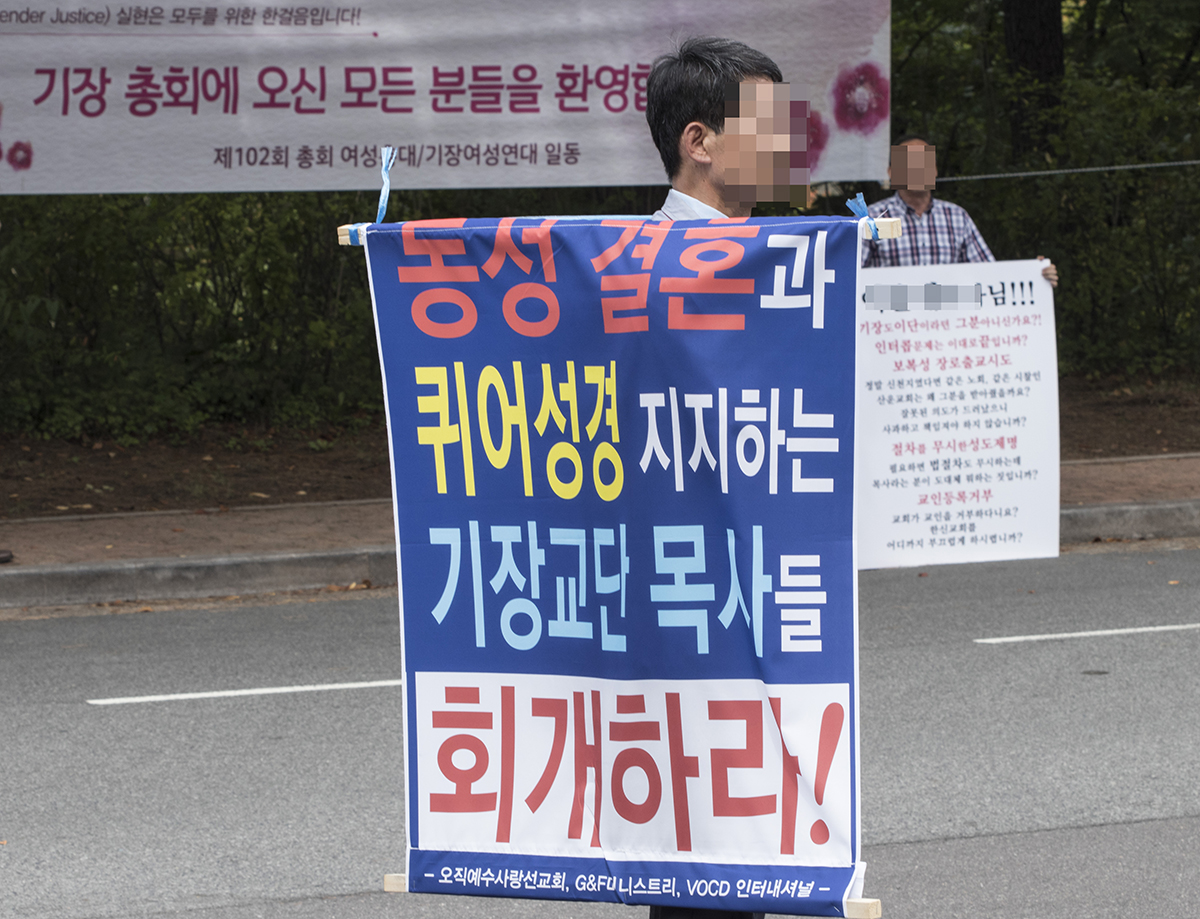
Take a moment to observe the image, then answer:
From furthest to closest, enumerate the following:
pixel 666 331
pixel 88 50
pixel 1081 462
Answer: pixel 1081 462 → pixel 88 50 → pixel 666 331

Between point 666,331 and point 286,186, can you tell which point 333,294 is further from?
point 666,331

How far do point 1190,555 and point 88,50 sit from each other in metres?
8.06

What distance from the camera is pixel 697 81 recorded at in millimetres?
2445

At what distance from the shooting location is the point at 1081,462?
12.3 meters

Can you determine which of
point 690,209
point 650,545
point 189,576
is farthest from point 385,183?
point 189,576

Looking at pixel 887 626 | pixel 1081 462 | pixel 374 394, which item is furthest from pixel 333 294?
pixel 887 626

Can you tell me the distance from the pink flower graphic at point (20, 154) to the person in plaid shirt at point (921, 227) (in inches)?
232

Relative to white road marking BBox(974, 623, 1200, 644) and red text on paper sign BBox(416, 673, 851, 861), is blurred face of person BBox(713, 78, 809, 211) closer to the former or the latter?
red text on paper sign BBox(416, 673, 851, 861)

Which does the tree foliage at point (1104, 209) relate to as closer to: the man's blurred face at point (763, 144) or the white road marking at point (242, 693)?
the white road marking at point (242, 693)

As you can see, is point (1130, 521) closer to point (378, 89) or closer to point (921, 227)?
point (921, 227)

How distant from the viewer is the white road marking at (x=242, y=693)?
20.3 feet

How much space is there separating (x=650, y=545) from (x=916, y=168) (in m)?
5.38

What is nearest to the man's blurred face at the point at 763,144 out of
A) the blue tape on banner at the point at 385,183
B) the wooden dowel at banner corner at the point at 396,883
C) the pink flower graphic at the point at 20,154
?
the blue tape on banner at the point at 385,183

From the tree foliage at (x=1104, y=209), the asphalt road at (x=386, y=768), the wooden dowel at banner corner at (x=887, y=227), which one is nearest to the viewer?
the wooden dowel at banner corner at (x=887, y=227)
